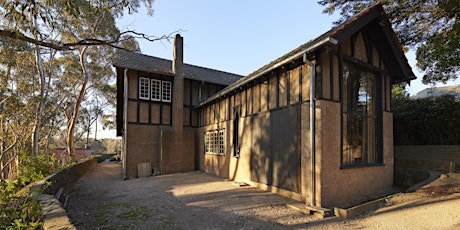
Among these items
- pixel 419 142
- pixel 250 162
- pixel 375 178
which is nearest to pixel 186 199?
pixel 250 162

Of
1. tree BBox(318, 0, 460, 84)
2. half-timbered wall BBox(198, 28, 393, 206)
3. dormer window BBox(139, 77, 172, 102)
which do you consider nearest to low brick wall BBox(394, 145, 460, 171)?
tree BBox(318, 0, 460, 84)

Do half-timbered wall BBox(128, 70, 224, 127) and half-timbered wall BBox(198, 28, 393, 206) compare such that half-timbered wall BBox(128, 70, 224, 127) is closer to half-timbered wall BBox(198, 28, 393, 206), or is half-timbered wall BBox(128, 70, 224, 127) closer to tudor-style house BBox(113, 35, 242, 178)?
tudor-style house BBox(113, 35, 242, 178)

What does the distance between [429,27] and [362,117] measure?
5165 mm

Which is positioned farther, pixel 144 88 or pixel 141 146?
pixel 144 88

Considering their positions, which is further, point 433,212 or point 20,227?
point 433,212

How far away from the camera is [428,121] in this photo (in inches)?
480

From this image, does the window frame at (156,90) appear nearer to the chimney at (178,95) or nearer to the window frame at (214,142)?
the chimney at (178,95)

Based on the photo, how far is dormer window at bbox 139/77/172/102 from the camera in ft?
44.9

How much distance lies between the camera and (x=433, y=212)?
212 inches

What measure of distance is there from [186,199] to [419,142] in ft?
40.4

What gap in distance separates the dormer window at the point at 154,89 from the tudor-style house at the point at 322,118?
158 inches

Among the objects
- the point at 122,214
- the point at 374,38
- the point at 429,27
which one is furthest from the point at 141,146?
the point at 429,27

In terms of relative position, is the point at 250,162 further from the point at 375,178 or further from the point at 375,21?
the point at 375,21

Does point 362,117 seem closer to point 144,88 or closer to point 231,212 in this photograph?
point 231,212
